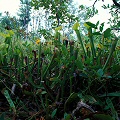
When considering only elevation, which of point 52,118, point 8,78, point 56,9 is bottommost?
point 52,118

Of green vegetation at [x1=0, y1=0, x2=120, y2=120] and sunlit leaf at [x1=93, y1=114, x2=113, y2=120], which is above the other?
green vegetation at [x1=0, y1=0, x2=120, y2=120]

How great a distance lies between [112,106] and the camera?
604mm

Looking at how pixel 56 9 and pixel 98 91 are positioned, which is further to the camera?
pixel 56 9

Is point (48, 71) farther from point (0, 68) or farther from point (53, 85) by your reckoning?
point (0, 68)

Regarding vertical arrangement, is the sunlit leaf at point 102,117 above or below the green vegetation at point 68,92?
below

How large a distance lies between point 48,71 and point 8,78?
17 cm

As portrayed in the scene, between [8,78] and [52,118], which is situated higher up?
[8,78]

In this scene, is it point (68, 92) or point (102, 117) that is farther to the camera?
point (68, 92)

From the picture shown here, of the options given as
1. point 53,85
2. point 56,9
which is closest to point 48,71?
point 53,85

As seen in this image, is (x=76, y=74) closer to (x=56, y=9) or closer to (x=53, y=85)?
(x=53, y=85)

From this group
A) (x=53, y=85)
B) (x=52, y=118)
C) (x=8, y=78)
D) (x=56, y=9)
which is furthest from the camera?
(x=56, y=9)

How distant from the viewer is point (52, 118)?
0.60 meters

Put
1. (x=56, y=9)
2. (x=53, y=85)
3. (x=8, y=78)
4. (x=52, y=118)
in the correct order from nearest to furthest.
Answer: (x=52, y=118), (x=53, y=85), (x=8, y=78), (x=56, y=9)

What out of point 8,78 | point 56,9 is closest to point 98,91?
point 8,78
